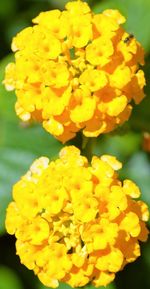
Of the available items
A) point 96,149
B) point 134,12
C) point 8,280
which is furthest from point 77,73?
point 8,280

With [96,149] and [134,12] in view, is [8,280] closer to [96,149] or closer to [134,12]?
[96,149]

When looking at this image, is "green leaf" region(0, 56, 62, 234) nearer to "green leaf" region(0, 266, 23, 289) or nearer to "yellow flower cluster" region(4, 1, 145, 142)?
"yellow flower cluster" region(4, 1, 145, 142)

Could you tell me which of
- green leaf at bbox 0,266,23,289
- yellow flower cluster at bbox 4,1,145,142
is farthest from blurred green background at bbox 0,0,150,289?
yellow flower cluster at bbox 4,1,145,142

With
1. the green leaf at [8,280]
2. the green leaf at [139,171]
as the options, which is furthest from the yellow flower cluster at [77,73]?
the green leaf at [8,280]

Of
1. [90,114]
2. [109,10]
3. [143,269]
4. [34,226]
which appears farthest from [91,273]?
[109,10]

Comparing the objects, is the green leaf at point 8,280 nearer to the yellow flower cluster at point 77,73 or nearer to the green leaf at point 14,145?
the green leaf at point 14,145

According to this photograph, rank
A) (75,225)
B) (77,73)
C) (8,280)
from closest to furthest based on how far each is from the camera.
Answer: (75,225)
(77,73)
(8,280)

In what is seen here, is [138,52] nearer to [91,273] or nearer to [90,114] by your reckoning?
[90,114]
